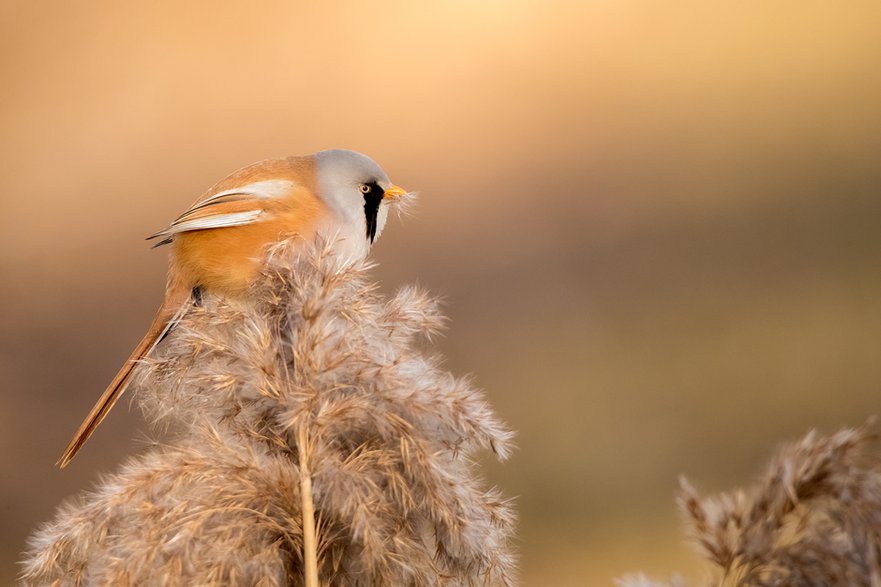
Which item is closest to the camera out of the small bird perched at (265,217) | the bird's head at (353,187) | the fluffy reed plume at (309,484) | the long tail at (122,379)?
the fluffy reed plume at (309,484)

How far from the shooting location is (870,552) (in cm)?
121

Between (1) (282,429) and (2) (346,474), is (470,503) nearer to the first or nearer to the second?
(2) (346,474)

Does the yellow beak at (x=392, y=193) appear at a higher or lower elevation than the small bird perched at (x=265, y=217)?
higher

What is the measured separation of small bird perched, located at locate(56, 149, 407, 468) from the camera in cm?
301

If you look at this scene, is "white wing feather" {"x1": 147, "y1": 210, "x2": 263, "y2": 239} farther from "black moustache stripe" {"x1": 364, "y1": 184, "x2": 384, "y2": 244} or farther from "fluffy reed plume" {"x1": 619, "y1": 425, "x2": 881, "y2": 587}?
"fluffy reed plume" {"x1": 619, "y1": 425, "x2": 881, "y2": 587}

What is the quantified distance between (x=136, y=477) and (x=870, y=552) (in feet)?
3.87

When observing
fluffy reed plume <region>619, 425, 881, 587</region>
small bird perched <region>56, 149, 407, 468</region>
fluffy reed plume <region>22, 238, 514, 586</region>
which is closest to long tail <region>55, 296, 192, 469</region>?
small bird perched <region>56, 149, 407, 468</region>

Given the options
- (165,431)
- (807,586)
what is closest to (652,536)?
(165,431)

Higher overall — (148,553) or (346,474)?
(346,474)

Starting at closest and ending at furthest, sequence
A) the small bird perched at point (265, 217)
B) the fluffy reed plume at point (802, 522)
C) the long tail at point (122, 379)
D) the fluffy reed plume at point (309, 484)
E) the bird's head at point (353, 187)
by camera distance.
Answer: the fluffy reed plume at point (802, 522), the fluffy reed plume at point (309, 484), the long tail at point (122, 379), the small bird perched at point (265, 217), the bird's head at point (353, 187)

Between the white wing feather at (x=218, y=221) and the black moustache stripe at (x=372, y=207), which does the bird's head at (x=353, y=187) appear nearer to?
the black moustache stripe at (x=372, y=207)

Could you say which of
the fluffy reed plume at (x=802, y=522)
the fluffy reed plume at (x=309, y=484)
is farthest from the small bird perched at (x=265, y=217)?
the fluffy reed plume at (x=802, y=522)

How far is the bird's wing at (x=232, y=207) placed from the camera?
3064 millimetres

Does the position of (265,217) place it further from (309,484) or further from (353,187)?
(309,484)
